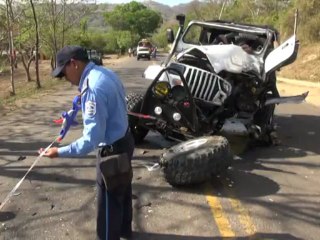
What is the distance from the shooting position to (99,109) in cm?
360

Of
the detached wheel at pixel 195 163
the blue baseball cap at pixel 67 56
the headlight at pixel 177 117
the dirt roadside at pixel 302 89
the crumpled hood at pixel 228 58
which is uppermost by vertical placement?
the blue baseball cap at pixel 67 56

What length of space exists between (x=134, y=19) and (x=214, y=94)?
406 feet

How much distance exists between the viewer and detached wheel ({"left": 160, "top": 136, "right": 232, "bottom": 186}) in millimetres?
5910

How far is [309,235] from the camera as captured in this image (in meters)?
Answer: 4.62

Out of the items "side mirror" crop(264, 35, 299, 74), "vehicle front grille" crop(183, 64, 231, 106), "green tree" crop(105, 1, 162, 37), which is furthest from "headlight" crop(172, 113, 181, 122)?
"green tree" crop(105, 1, 162, 37)

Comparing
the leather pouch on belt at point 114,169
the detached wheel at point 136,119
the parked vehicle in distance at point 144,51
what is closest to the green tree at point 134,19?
the parked vehicle in distance at point 144,51

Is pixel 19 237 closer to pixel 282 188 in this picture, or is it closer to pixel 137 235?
pixel 137 235

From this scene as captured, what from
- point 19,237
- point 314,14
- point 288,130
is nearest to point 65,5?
point 314,14

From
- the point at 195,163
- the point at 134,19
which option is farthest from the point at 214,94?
the point at 134,19

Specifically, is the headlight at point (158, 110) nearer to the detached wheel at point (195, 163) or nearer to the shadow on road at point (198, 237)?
the detached wheel at point (195, 163)

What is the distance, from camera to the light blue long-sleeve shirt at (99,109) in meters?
3.60

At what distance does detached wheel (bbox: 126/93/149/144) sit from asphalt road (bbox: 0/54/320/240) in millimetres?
220

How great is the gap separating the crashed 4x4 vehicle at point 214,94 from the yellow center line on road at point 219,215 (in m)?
0.87

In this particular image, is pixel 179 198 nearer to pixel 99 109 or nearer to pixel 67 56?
pixel 99 109
